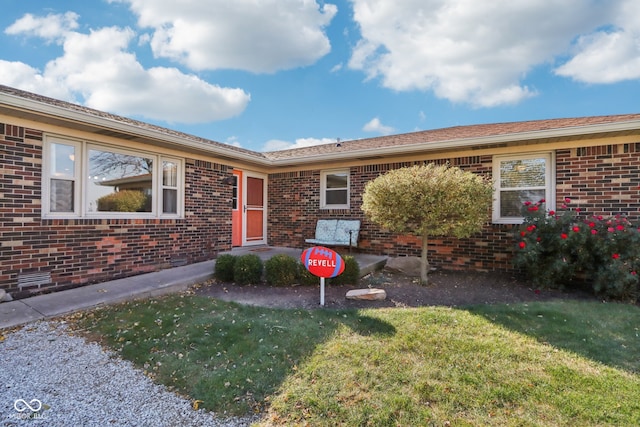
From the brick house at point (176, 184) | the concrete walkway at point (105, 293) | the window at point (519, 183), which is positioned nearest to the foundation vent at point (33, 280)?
the brick house at point (176, 184)

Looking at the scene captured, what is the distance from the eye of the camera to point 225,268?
5.75 m

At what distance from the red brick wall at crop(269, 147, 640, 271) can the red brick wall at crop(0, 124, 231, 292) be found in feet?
7.64

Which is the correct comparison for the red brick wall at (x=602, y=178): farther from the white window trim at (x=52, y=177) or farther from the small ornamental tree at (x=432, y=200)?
the white window trim at (x=52, y=177)

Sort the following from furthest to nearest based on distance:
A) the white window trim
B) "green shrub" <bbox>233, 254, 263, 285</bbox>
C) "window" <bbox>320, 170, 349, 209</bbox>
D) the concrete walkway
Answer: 1. "window" <bbox>320, 170, 349, 209</bbox>
2. "green shrub" <bbox>233, 254, 263, 285</bbox>
3. the white window trim
4. the concrete walkway

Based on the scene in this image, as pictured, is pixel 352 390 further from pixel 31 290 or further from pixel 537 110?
pixel 537 110

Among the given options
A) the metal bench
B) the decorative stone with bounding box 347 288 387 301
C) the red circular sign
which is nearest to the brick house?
the metal bench

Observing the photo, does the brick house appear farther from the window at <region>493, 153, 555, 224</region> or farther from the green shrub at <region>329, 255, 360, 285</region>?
the green shrub at <region>329, 255, 360, 285</region>

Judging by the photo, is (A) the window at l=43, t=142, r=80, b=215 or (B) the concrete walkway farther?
(A) the window at l=43, t=142, r=80, b=215

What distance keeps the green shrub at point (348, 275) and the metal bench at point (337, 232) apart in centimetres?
203

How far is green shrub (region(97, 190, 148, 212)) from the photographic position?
5739mm

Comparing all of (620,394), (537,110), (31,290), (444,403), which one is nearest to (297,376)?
(444,403)

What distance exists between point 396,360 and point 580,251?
407cm

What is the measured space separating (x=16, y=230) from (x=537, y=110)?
1347 cm

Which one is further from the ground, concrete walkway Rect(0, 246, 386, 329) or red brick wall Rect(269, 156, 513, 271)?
red brick wall Rect(269, 156, 513, 271)
